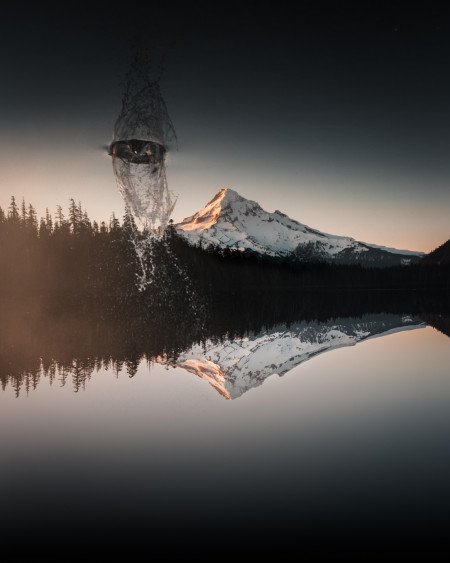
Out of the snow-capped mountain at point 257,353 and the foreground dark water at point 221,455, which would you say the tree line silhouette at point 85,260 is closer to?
the snow-capped mountain at point 257,353

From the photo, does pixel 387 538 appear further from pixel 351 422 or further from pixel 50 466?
pixel 50 466

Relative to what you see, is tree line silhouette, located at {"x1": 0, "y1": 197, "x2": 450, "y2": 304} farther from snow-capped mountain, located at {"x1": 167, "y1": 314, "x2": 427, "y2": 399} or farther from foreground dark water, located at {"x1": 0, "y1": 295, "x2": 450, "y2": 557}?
foreground dark water, located at {"x1": 0, "y1": 295, "x2": 450, "y2": 557}

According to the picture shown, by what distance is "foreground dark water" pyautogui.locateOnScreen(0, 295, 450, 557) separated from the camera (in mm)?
5176

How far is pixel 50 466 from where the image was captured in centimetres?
Answer: 705

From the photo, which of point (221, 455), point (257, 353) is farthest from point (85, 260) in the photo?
point (221, 455)

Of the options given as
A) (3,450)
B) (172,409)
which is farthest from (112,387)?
(3,450)

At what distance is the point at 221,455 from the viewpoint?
7.39 meters

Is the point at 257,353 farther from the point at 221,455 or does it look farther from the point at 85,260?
the point at 85,260

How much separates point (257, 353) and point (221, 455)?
1157 cm

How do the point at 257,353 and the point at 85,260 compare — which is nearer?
the point at 257,353

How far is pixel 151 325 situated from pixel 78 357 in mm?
12674

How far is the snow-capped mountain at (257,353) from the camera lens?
1355 cm

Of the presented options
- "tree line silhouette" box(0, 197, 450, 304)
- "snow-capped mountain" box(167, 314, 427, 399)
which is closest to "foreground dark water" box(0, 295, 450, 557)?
"snow-capped mountain" box(167, 314, 427, 399)

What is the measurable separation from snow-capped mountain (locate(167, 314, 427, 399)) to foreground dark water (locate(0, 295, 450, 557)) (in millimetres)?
145
